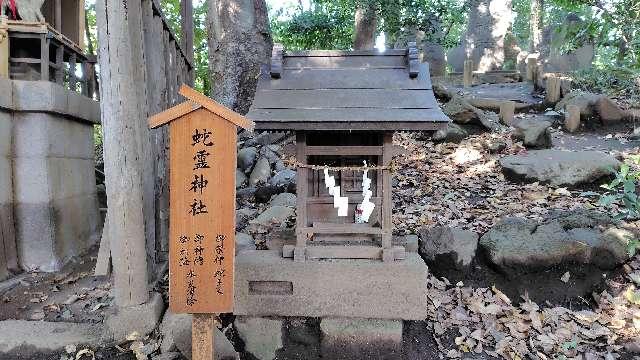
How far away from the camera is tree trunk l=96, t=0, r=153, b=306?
11.4 feet

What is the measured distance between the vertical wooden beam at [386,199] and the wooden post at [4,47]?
494 cm

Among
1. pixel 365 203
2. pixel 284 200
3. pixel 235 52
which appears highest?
pixel 235 52

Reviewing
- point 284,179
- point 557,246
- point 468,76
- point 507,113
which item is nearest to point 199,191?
point 557,246

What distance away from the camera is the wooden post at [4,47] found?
5.46 metres

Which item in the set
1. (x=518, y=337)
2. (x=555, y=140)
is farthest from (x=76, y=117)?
(x=555, y=140)

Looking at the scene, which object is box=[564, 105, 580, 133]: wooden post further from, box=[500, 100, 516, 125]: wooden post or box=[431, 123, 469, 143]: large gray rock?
box=[431, 123, 469, 143]: large gray rock

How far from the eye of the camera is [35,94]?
17.0 ft

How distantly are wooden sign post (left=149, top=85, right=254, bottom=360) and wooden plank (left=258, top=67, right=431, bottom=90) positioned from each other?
1323mm

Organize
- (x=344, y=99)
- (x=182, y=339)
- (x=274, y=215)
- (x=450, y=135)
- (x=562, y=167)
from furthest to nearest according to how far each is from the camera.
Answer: (x=450, y=135) → (x=562, y=167) → (x=274, y=215) → (x=344, y=99) → (x=182, y=339)

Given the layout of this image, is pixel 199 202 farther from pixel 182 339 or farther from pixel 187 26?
pixel 187 26

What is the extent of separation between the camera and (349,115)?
3.60 metres

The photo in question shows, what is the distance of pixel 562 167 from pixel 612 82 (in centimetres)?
671

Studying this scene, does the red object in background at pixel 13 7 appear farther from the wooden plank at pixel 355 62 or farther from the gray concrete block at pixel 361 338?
the gray concrete block at pixel 361 338

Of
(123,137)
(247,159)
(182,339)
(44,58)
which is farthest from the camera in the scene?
(247,159)
